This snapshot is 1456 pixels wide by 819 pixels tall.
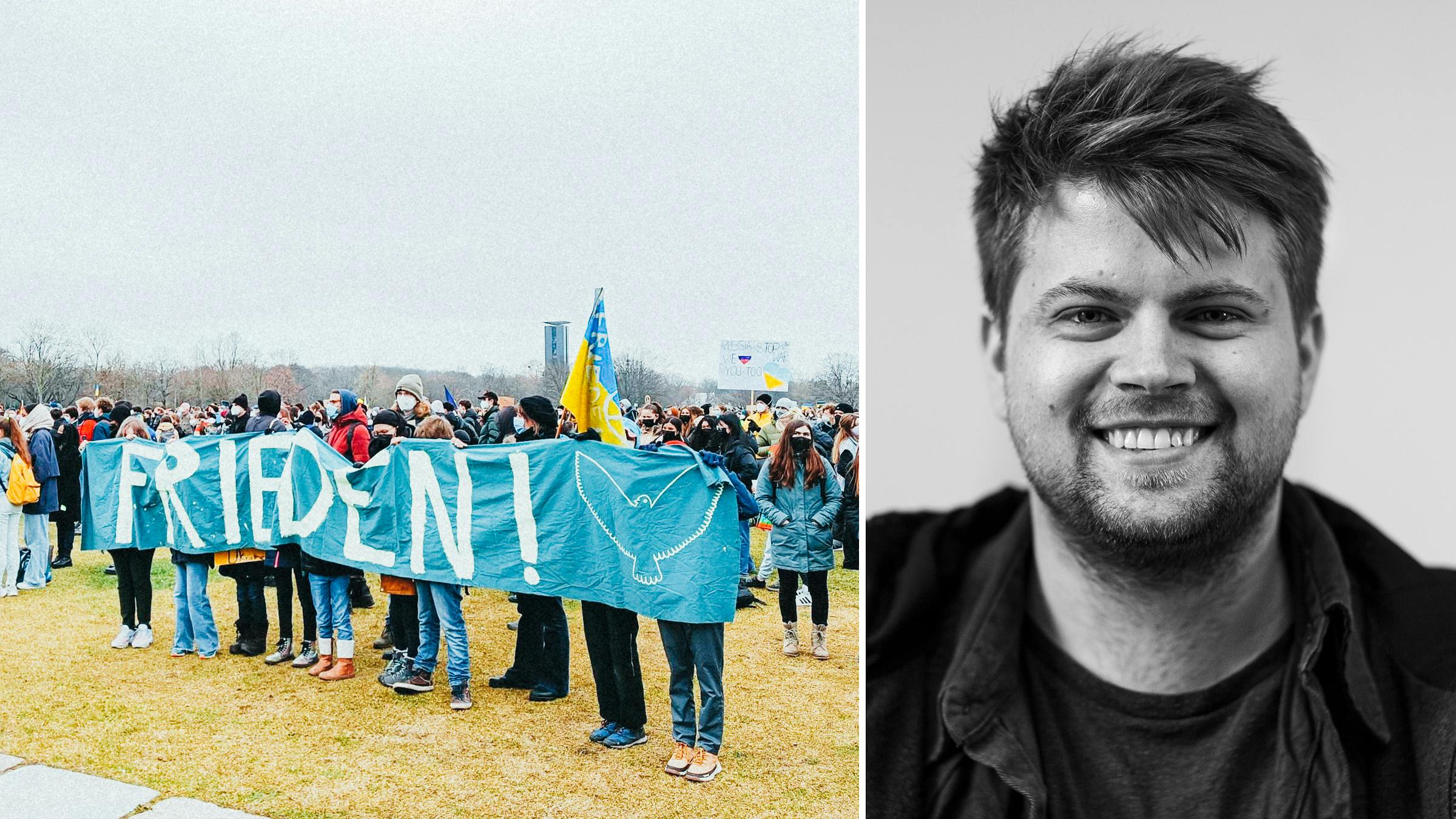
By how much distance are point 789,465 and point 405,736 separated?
2.30 meters

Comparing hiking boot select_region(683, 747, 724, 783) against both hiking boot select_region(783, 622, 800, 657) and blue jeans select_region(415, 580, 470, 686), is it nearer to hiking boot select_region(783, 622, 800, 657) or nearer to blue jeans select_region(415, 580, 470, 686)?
blue jeans select_region(415, 580, 470, 686)

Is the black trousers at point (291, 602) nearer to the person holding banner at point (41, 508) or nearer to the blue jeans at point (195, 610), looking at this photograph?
the blue jeans at point (195, 610)

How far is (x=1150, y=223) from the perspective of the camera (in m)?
2.05

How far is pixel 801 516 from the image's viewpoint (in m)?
5.07

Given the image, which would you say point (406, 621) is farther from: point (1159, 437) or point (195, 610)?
point (1159, 437)

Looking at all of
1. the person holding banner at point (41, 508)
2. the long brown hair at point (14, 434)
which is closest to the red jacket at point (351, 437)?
the long brown hair at point (14, 434)

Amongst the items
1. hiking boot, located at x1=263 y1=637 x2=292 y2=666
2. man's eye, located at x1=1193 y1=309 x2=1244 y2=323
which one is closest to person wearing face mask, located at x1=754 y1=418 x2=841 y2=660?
hiking boot, located at x1=263 y1=637 x2=292 y2=666

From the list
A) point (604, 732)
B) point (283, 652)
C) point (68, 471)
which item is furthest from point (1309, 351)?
point (68, 471)

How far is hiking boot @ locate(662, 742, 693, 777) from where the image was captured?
3764mm

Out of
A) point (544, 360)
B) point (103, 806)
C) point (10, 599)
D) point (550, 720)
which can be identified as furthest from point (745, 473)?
point (10, 599)

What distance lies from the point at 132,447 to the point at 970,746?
476 centimetres

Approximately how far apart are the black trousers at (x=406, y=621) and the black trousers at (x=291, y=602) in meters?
0.49

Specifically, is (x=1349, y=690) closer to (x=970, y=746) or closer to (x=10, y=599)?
(x=970, y=746)

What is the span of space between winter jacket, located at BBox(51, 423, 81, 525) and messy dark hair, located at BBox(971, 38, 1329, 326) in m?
7.88
